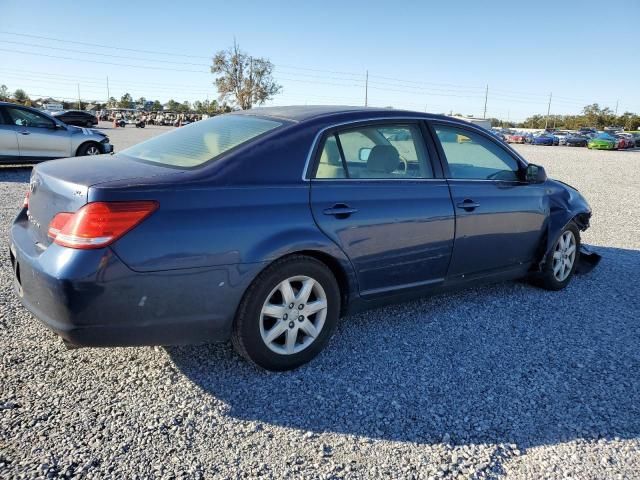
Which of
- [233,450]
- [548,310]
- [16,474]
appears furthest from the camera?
[548,310]

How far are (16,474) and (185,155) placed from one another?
1.85 metres

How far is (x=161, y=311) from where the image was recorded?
2562 millimetres

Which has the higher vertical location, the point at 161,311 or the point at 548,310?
the point at 161,311

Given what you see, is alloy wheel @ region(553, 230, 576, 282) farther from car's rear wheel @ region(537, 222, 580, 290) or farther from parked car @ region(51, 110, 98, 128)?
parked car @ region(51, 110, 98, 128)

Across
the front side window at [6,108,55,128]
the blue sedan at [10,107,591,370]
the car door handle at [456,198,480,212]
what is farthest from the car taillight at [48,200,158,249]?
the front side window at [6,108,55,128]

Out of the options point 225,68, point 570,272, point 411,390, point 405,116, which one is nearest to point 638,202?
point 570,272

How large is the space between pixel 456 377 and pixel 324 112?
193 cm

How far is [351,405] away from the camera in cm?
275

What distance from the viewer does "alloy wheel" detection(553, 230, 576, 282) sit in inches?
184

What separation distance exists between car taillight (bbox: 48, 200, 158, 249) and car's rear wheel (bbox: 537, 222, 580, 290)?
3.65m

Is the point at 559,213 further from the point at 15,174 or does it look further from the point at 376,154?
the point at 15,174

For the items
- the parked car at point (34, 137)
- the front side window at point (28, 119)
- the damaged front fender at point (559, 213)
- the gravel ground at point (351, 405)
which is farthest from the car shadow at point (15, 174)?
the damaged front fender at point (559, 213)

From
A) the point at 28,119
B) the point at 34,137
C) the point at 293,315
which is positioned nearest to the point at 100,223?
the point at 293,315

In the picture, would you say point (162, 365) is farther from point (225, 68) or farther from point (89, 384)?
point (225, 68)
